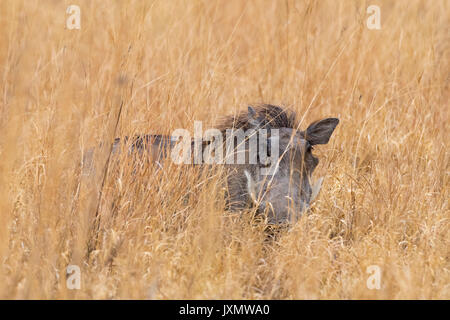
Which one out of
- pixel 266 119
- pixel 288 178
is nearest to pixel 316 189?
pixel 288 178

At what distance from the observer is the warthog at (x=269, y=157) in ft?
11.8

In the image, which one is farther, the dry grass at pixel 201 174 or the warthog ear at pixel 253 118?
the warthog ear at pixel 253 118

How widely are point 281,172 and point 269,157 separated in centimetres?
12

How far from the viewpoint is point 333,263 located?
11.1ft

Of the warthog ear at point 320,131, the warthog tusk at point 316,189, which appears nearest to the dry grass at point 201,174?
the warthog tusk at point 316,189

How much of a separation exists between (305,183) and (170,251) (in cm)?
98

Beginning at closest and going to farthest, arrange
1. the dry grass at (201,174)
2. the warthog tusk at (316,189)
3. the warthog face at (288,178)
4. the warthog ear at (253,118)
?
the dry grass at (201,174), the warthog face at (288,178), the warthog tusk at (316,189), the warthog ear at (253,118)

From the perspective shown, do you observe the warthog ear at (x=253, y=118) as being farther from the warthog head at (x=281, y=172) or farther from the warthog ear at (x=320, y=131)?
the warthog ear at (x=320, y=131)

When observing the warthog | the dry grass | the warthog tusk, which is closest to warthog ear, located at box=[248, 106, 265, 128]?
the warthog

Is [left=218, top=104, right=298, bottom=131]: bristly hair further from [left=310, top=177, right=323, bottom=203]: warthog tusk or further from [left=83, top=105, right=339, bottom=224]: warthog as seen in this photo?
[left=310, top=177, right=323, bottom=203]: warthog tusk

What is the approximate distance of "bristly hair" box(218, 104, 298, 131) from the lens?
13.5ft

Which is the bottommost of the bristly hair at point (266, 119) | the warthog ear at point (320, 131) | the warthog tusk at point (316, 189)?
the warthog tusk at point (316, 189)

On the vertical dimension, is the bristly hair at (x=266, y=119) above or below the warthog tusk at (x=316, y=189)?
above

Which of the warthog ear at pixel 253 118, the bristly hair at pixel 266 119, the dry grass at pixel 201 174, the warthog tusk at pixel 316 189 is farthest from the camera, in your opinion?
the bristly hair at pixel 266 119
